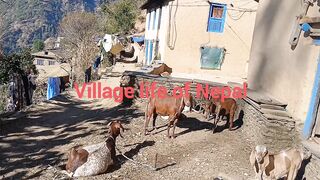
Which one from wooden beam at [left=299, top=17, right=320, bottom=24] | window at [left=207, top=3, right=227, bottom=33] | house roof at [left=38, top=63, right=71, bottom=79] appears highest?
window at [left=207, top=3, right=227, bottom=33]

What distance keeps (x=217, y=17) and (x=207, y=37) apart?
3.78 ft

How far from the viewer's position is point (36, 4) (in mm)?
133250

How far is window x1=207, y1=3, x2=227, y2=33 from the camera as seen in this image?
741 inches

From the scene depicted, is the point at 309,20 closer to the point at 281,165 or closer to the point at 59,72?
the point at 281,165

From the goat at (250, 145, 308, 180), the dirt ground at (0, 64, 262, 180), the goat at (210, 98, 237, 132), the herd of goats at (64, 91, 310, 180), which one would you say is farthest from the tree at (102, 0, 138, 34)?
the goat at (250, 145, 308, 180)

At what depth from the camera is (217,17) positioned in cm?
1900

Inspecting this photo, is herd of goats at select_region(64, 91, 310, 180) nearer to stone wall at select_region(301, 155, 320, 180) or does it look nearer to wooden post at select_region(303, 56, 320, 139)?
stone wall at select_region(301, 155, 320, 180)

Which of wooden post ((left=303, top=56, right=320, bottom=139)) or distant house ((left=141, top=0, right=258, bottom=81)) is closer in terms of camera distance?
wooden post ((left=303, top=56, right=320, bottom=139))

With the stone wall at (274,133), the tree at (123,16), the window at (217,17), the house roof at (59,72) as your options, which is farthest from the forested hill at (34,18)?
the stone wall at (274,133)

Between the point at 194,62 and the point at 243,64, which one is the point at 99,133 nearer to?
the point at 194,62

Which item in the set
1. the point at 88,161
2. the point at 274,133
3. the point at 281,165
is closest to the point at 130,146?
the point at 88,161

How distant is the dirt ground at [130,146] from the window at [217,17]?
307 inches

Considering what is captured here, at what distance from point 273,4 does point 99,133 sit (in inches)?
254

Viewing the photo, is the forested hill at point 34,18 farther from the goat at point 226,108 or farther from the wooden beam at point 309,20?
the wooden beam at point 309,20
